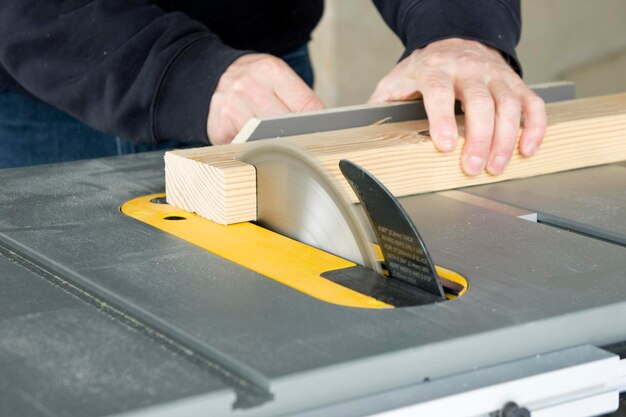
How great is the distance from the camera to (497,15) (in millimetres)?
2004

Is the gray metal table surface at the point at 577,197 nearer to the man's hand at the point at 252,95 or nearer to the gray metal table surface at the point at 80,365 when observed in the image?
the man's hand at the point at 252,95

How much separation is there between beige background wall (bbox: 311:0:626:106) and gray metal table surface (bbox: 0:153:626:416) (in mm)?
3830

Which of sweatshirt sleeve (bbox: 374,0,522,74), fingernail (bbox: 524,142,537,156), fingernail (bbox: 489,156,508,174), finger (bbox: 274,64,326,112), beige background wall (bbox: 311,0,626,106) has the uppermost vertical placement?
sweatshirt sleeve (bbox: 374,0,522,74)

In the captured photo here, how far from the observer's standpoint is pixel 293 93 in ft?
5.91

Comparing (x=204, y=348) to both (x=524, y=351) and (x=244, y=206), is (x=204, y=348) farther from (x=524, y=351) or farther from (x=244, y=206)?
(x=244, y=206)

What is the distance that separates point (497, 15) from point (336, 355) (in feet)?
4.29

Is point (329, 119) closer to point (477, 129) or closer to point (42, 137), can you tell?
point (477, 129)

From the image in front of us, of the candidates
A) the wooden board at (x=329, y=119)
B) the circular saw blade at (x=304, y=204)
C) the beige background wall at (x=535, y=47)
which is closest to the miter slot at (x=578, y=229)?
the circular saw blade at (x=304, y=204)

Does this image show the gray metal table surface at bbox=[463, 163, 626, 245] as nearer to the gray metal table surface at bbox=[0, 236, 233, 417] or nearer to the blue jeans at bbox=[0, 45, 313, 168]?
the gray metal table surface at bbox=[0, 236, 233, 417]

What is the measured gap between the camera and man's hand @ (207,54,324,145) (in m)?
1.76

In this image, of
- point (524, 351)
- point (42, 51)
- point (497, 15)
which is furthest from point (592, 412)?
→ point (42, 51)

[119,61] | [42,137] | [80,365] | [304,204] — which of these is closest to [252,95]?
[119,61]

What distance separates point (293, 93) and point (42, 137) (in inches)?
33.5

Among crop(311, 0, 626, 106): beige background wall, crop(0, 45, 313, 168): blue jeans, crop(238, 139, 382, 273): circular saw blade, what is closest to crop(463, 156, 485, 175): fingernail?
crop(238, 139, 382, 273): circular saw blade
